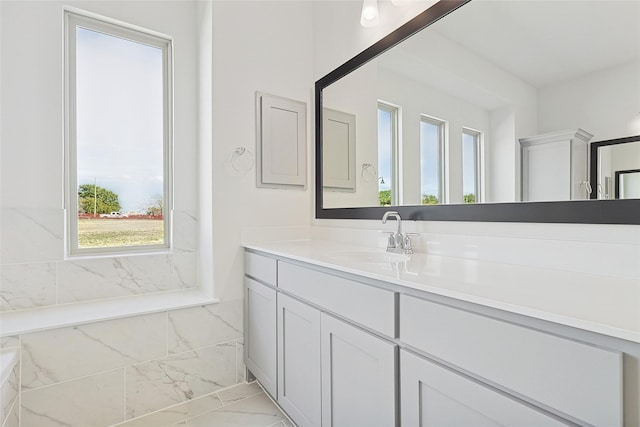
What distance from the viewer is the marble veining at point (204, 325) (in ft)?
5.88

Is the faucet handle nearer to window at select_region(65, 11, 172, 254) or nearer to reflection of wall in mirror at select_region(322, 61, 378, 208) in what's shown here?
reflection of wall in mirror at select_region(322, 61, 378, 208)

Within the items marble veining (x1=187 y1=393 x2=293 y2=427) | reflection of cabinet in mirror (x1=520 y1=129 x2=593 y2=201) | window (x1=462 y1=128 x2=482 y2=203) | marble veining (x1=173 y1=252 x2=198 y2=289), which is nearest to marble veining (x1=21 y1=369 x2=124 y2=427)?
marble veining (x1=187 y1=393 x2=293 y2=427)

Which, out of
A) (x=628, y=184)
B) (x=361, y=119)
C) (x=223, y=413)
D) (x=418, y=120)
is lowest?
(x=223, y=413)

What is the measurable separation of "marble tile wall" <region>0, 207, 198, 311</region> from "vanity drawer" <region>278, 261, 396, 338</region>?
3.30 feet

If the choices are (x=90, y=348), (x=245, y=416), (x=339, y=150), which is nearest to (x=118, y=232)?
(x=90, y=348)

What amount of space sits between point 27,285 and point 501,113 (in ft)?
7.86

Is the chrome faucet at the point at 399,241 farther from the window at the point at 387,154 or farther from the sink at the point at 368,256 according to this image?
the window at the point at 387,154

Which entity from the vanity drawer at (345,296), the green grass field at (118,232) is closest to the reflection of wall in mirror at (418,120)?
the vanity drawer at (345,296)

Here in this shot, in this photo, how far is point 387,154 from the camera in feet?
5.65

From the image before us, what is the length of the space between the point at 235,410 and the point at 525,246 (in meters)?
1.63

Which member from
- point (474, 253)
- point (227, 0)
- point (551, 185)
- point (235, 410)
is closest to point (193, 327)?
point (235, 410)

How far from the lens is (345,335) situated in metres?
1.13

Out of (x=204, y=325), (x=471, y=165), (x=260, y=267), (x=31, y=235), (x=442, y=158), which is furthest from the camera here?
(x=204, y=325)

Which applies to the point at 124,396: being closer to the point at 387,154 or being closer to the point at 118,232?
the point at 118,232
